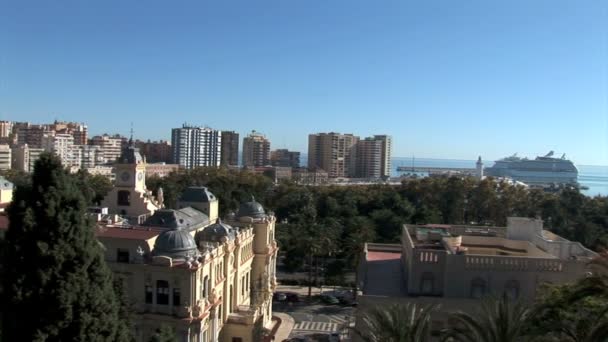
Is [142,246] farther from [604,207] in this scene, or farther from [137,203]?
[604,207]

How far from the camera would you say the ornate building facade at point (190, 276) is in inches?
1136

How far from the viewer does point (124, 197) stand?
4350 cm

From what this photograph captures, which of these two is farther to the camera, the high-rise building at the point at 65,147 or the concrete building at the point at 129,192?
the high-rise building at the point at 65,147

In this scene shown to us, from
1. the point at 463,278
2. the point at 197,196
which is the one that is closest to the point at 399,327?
the point at 463,278

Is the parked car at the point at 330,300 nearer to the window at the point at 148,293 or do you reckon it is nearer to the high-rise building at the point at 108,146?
the window at the point at 148,293

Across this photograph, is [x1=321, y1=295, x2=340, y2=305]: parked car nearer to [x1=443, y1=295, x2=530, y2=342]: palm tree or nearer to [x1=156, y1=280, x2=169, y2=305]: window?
[x1=156, y1=280, x2=169, y2=305]: window

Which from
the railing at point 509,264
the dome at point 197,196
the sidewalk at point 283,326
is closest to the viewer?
the railing at point 509,264

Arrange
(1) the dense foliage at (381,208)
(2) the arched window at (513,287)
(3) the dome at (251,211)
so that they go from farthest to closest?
(1) the dense foliage at (381,208) < (3) the dome at (251,211) < (2) the arched window at (513,287)

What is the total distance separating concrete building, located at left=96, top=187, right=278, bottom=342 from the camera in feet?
94.6

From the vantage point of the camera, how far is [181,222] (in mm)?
36281

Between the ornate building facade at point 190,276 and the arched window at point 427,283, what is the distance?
11419 mm

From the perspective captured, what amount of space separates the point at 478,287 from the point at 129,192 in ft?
92.5

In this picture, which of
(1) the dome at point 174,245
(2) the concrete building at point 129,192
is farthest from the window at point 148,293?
(2) the concrete building at point 129,192

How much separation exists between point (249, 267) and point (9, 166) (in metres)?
109
